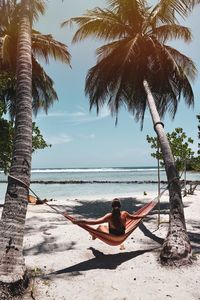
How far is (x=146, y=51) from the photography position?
9.90m

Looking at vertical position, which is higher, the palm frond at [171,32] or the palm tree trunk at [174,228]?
the palm frond at [171,32]

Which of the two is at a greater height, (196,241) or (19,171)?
(19,171)

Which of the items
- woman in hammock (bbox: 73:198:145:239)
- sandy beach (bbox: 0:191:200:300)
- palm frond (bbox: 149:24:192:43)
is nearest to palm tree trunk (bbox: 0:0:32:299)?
sandy beach (bbox: 0:191:200:300)

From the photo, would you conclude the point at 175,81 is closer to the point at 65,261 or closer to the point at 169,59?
the point at 169,59

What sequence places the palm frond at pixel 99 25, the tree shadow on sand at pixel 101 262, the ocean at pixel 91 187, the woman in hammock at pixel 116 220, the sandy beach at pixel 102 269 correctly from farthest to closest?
the ocean at pixel 91 187 < the palm frond at pixel 99 25 < the woman in hammock at pixel 116 220 < the tree shadow on sand at pixel 101 262 < the sandy beach at pixel 102 269

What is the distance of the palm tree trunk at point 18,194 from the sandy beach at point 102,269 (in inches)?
15.5

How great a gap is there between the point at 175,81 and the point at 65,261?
6.91m

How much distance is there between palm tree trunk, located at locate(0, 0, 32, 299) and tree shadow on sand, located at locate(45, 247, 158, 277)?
0.99 metres

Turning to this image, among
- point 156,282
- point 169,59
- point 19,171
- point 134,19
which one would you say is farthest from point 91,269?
point 134,19

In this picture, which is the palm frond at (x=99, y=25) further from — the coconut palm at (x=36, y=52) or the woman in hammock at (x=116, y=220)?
the woman in hammock at (x=116, y=220)

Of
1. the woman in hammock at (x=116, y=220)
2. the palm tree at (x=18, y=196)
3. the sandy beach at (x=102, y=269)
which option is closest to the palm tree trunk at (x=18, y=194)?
the palm tree at (x=18, y=196)

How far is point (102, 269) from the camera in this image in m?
5.31

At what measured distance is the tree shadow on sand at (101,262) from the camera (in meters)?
5.25

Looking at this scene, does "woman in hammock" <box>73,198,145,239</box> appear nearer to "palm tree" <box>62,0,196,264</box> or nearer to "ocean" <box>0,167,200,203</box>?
"palm tree" <box>62,0,196,264</box>
